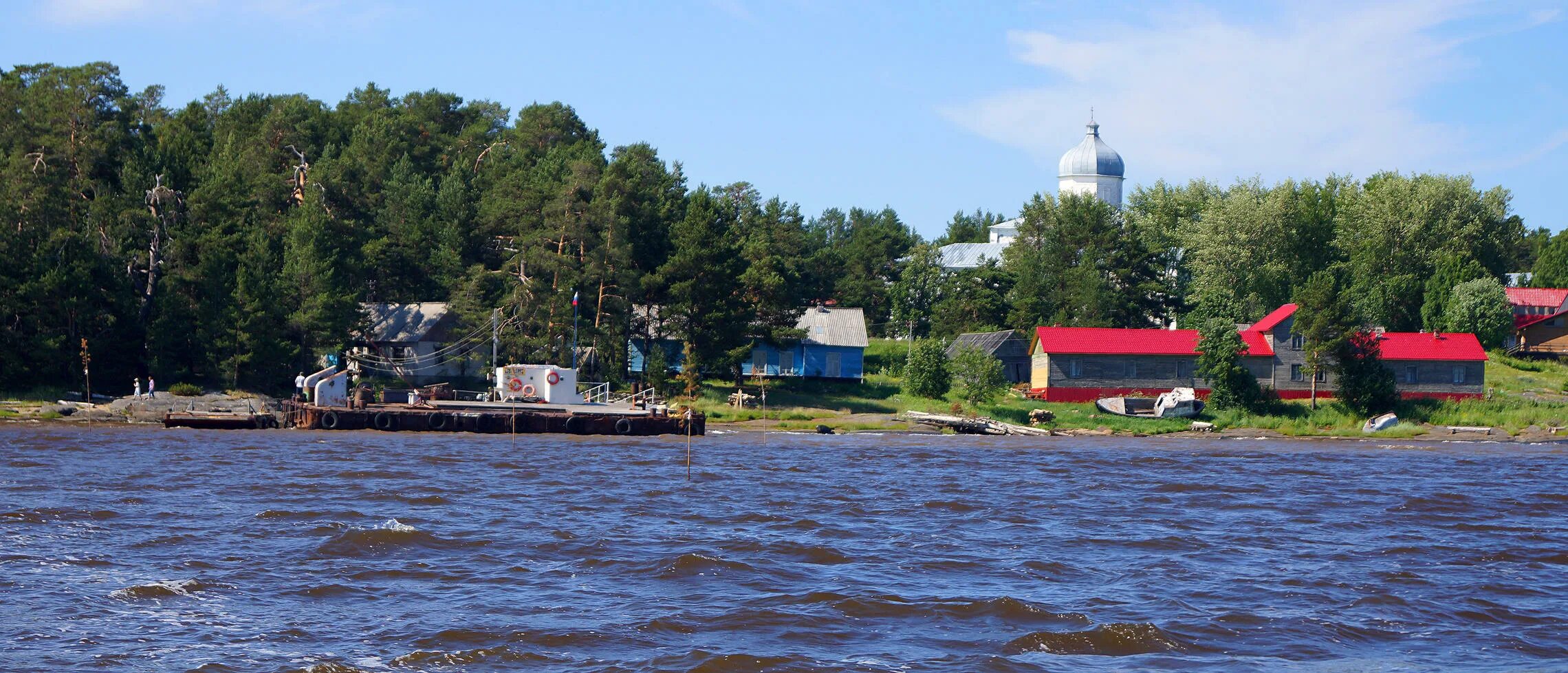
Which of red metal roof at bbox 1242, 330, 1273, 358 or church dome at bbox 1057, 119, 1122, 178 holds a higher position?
church dome at bbox 1057, 119, 1122, 178

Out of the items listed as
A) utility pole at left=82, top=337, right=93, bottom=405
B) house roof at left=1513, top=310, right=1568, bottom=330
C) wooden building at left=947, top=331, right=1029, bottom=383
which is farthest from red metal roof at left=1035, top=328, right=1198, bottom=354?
utility pole at left=82, top=337, right=93, bottom=405

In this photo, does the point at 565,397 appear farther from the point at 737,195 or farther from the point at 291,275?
the point at 737,195

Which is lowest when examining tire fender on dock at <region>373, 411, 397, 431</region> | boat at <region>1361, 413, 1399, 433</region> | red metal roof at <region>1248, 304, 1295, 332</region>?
tire fender on dock at <region>373, 411, 397, 431</region>

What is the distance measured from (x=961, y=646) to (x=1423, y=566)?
9.58 m

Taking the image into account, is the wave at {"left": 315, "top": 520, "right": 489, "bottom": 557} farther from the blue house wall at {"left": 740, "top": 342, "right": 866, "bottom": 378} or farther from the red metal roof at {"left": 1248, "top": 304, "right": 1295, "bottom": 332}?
the red metal roof at {"left": 1248, "top": 304, "right": 1295, "bottom": 332}

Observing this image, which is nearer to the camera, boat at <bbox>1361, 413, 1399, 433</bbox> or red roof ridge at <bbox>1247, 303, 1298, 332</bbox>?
boat at <bbox>1361, 413, 1399, 433</bbox>

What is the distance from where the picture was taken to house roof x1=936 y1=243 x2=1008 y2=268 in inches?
4154

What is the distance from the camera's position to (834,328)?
68.8 meters

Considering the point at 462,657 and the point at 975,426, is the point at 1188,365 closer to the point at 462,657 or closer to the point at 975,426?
the point at 975,426

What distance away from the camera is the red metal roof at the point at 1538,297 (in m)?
83.4

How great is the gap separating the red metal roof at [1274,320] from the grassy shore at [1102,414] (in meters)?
4.39

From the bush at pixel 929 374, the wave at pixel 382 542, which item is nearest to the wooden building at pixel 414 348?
the bush at pixel 929 374

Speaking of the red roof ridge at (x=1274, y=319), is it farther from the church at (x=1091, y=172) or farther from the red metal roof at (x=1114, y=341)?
the church at (x=1091, y=172)

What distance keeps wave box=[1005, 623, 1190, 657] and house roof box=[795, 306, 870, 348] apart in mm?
51510
